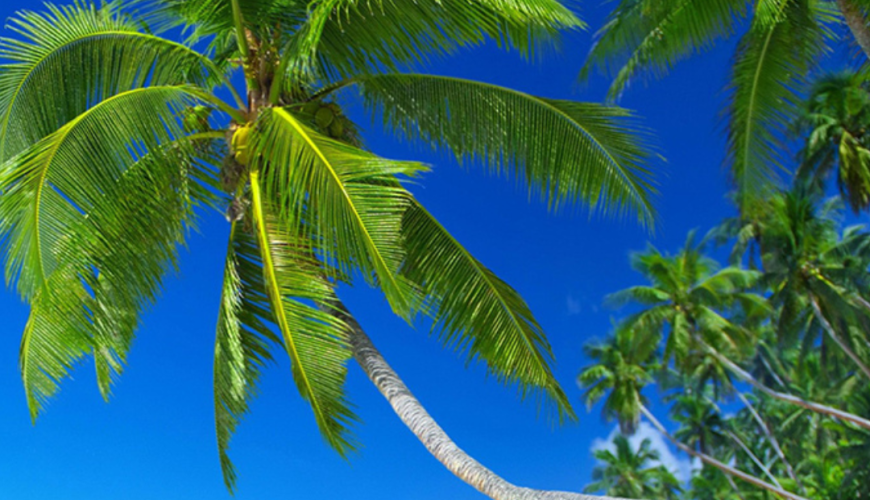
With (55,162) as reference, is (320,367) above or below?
below

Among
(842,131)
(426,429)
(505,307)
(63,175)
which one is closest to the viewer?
(63,175)

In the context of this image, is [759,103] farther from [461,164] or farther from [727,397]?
[727,397]

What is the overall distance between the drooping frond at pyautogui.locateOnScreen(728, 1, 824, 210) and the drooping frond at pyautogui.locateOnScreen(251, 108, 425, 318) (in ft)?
18.8

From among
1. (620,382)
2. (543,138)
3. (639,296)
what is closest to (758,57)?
(543,138)

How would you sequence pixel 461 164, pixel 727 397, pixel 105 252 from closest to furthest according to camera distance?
1. pixel 105 252
2. pixel 461 164
3. pixel 727 397

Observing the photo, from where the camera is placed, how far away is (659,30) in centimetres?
1091

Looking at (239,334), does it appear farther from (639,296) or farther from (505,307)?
(639,296)

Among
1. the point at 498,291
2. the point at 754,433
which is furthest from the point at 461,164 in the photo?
the point at 754,433

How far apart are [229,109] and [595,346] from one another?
2962 centimetres

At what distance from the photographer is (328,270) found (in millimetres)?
6070

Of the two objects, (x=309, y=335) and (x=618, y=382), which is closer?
(x=309, y=335)

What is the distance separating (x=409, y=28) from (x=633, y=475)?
38361mm

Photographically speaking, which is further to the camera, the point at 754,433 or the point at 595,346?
the point at 754,433

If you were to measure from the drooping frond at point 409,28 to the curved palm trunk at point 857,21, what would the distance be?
4.31 metres
